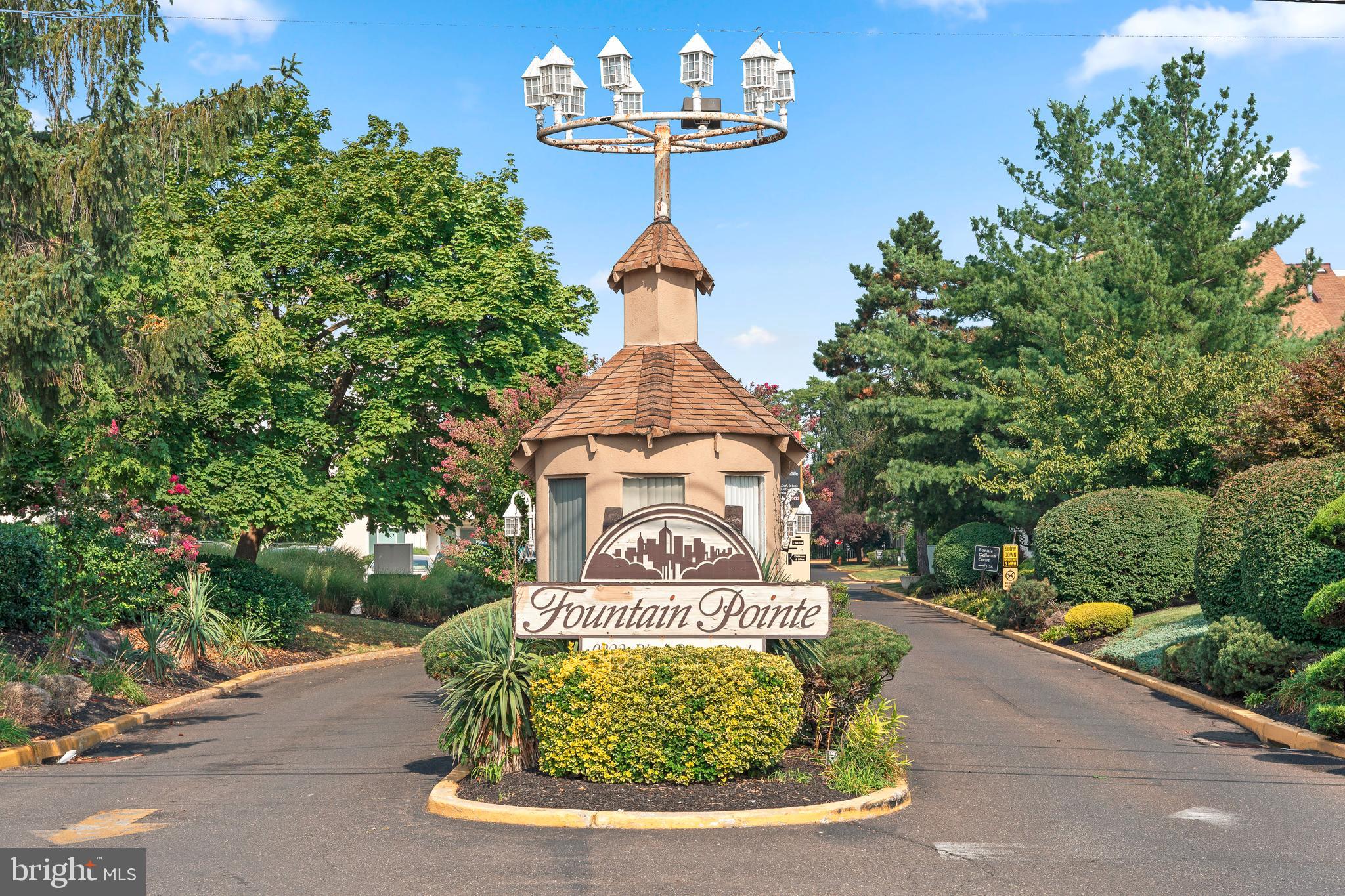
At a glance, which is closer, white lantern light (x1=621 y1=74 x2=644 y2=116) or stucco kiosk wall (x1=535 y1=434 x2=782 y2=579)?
stucco kiosk wall (x1=535 y1=434 x2=782 y2=579)

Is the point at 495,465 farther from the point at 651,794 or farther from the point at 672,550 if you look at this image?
the point at 651,794

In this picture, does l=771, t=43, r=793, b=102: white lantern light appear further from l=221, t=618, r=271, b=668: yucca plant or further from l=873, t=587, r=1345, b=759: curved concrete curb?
l=221, t=618, r=271, b=668: yucca plant

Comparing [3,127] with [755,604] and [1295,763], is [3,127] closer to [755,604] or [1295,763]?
[755,604]

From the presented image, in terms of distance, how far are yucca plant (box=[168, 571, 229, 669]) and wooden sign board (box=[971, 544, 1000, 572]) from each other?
2422 centimetres

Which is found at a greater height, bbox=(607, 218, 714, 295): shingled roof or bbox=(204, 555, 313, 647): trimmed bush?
bbox=(607, 218, 714, 295): shingled roof

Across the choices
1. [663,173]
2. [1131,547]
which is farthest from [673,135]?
[1131,547]

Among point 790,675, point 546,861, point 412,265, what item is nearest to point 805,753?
point 790,675

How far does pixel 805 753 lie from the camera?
40.3 feet

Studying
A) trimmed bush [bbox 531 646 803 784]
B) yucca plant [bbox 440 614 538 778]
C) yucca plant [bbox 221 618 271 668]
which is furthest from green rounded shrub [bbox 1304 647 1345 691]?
yucca plant [bbox 221 618 271 668]

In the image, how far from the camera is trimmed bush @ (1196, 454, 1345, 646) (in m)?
17.0

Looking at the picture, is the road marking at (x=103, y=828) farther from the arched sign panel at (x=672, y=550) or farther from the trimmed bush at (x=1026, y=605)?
the trimmed bush at (x=1026, y=605)

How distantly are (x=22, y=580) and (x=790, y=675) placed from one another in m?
13.1

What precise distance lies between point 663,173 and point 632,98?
57.8 inches

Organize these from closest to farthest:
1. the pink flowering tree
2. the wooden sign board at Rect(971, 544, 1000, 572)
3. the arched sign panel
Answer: the arched sign panel
the pink flowering tree
the wooden sign board at Rect(971, 544, 1000, 572)
